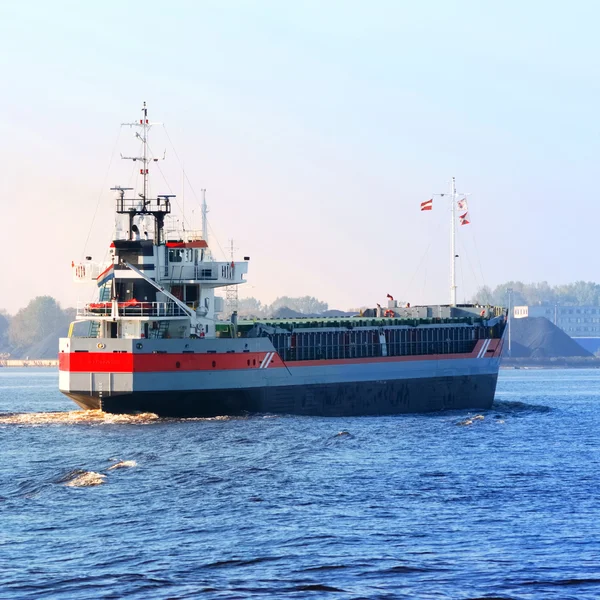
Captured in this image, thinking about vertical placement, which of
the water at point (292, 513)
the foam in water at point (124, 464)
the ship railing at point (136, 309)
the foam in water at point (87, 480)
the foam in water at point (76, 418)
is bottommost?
the water at point (292, 513)

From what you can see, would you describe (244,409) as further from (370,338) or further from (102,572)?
(102,572)

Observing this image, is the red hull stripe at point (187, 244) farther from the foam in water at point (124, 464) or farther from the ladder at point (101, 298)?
the foam in water at point (124, 464)

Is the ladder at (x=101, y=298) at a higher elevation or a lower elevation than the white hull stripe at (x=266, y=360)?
higher

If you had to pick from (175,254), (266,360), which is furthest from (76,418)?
(266,360)

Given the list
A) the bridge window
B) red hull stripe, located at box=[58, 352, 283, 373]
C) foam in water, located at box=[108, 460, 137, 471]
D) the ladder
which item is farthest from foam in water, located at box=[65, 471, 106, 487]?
the bridge window

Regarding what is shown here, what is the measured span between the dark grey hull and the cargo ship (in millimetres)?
63

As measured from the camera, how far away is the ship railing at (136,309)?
200 ft

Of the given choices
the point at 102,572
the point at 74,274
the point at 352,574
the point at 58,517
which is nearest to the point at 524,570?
the point at 352,574

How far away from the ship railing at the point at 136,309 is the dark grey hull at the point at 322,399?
452 centimetres

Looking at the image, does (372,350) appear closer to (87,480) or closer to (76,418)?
(76,418)

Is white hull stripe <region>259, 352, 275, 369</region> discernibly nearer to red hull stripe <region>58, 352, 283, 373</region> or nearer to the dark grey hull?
the dark grey hull

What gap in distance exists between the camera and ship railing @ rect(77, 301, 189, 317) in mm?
61031

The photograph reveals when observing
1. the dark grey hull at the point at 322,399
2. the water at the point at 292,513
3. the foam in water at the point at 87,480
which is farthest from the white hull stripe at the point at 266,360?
the foam in water at the point at 87,480

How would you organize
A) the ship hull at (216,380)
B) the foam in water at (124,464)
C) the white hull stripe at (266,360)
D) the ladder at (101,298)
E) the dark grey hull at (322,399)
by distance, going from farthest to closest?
1. the white hull stripe at (266,360)
2. the ladder at (101,298)
3. the dark grey hull at (322,399)
4. the ship hull at (216,380)
5. the foam in water at (124,464)
